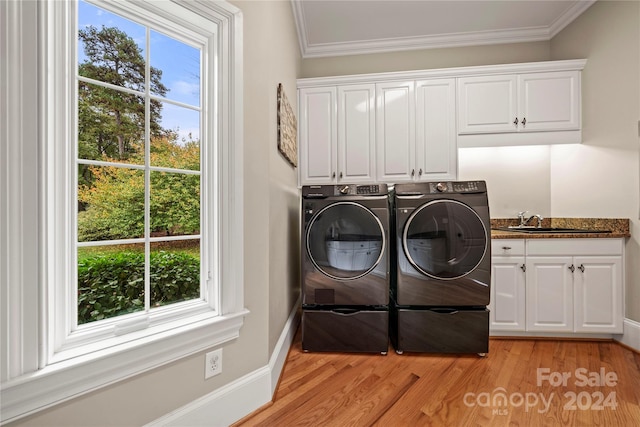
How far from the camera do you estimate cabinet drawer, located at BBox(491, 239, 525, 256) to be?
7.11ft

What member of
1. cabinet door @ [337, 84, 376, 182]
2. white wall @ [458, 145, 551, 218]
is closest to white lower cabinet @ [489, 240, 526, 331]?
white wall @ [458, 145, 551, 218]

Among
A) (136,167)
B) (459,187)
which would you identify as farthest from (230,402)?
(459,187)

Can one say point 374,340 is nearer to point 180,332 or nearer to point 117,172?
point 180,332

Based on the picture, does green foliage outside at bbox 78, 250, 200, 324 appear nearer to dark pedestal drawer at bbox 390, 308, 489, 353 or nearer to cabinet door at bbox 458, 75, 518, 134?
dark pedestal drawer at bbox 390, 308, 489, 353

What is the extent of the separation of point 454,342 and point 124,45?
253 cm

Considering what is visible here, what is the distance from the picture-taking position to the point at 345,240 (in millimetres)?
1978

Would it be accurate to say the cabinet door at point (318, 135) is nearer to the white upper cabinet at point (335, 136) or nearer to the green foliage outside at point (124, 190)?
the white upper cabinet at point (335, 136)

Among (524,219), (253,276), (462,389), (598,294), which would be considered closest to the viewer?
(253,276)

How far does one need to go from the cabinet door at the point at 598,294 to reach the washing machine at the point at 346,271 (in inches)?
60.6

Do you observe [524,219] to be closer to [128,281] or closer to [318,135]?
[318,135]

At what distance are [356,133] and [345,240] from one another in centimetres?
117

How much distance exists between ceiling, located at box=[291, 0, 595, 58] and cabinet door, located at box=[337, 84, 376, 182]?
1.93 feet

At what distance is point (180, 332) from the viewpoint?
43.8 inches

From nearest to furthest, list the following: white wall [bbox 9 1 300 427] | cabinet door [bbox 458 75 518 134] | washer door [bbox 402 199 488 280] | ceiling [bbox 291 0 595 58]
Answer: white wall [bbox 9 1 300 427] < washer door [bbox 402 199 488 280] < ceiling [bbox 291 0 595 58] < cabinet door [bbox 458 75 518 134]
